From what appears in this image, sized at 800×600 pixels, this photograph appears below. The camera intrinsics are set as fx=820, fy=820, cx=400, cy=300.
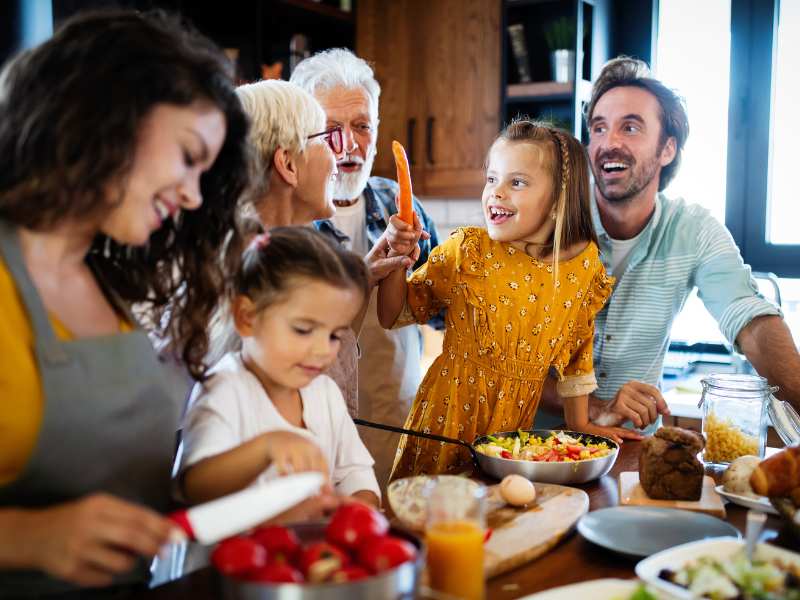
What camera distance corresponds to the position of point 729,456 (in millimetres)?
1649

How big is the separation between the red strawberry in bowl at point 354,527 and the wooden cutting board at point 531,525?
255mm

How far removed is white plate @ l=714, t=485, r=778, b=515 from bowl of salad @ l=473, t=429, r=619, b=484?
0.73ft

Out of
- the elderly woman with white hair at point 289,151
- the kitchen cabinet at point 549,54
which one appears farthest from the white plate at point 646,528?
the kitchen cabinet at point 549,54

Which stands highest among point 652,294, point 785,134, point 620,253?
point 785,134

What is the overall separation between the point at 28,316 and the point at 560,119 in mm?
3101

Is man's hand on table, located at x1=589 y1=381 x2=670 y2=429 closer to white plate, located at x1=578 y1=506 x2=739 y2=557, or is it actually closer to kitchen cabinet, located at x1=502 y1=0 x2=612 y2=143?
white plate, located at x1=578 y1=506 x2=739 y2=557

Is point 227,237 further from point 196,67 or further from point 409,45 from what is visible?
point 409,45

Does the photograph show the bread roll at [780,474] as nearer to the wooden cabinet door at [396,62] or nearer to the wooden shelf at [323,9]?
the wooden cabinet door at [396,62]

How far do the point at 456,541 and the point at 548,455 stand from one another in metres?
0.63

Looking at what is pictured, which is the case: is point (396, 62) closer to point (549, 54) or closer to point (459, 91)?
point (459, 91)

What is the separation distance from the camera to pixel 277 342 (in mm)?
1225

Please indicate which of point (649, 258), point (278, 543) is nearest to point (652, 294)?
point (649, 258)

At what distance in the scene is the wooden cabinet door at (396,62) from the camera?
411 centimetres

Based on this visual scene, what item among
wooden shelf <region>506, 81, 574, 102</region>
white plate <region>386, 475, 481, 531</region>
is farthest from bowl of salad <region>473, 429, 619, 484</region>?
wooden shelf <region>506, 81, 574, 102</region>
